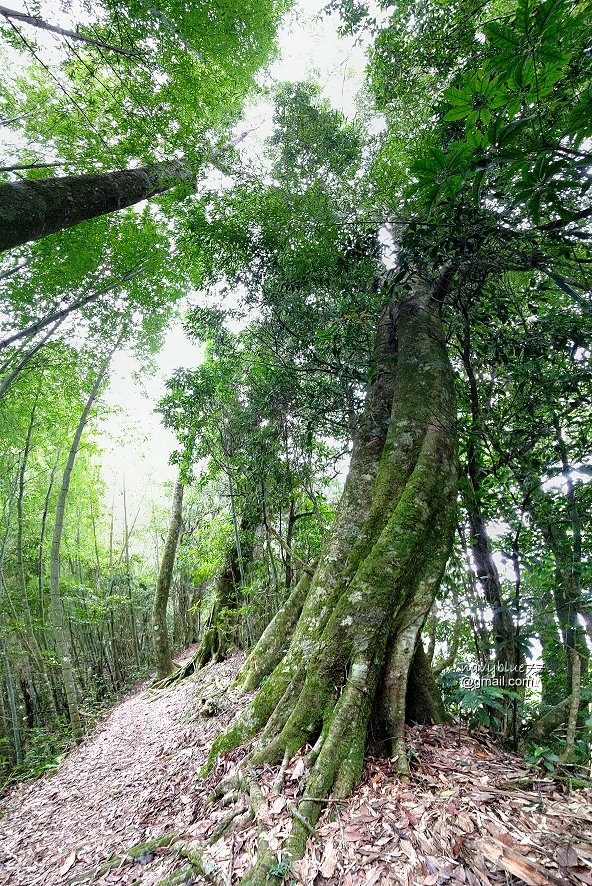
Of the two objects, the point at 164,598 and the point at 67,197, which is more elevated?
the point at 67,197

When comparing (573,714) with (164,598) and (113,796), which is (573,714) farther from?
(164,598)

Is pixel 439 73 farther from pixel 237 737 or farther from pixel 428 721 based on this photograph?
pixel 237 737

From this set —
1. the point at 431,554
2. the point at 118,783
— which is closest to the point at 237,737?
the point at 431,554

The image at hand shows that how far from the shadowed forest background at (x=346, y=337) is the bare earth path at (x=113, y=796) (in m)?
0.56

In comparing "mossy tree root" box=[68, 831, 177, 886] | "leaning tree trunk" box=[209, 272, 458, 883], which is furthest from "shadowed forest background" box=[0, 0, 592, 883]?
"mossy tree root" box=[68, 831, 177, 886]

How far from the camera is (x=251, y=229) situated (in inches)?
184

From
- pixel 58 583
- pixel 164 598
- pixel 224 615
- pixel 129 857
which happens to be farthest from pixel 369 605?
pixel 164 598

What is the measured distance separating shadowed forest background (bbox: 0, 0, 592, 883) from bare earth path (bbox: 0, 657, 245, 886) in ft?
1.84

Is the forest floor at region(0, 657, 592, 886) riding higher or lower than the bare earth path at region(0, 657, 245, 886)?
higher

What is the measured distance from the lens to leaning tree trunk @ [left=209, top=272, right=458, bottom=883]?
2.19m

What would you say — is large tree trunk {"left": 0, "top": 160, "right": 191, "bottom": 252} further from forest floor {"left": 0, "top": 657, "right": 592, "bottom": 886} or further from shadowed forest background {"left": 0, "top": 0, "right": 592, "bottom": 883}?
forest floor {"left": 0, "top": 657, "right": 592, "bottom": 886}

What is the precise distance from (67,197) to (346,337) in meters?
2.89

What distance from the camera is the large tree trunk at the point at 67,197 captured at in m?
2.67

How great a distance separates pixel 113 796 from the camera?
3836mm
